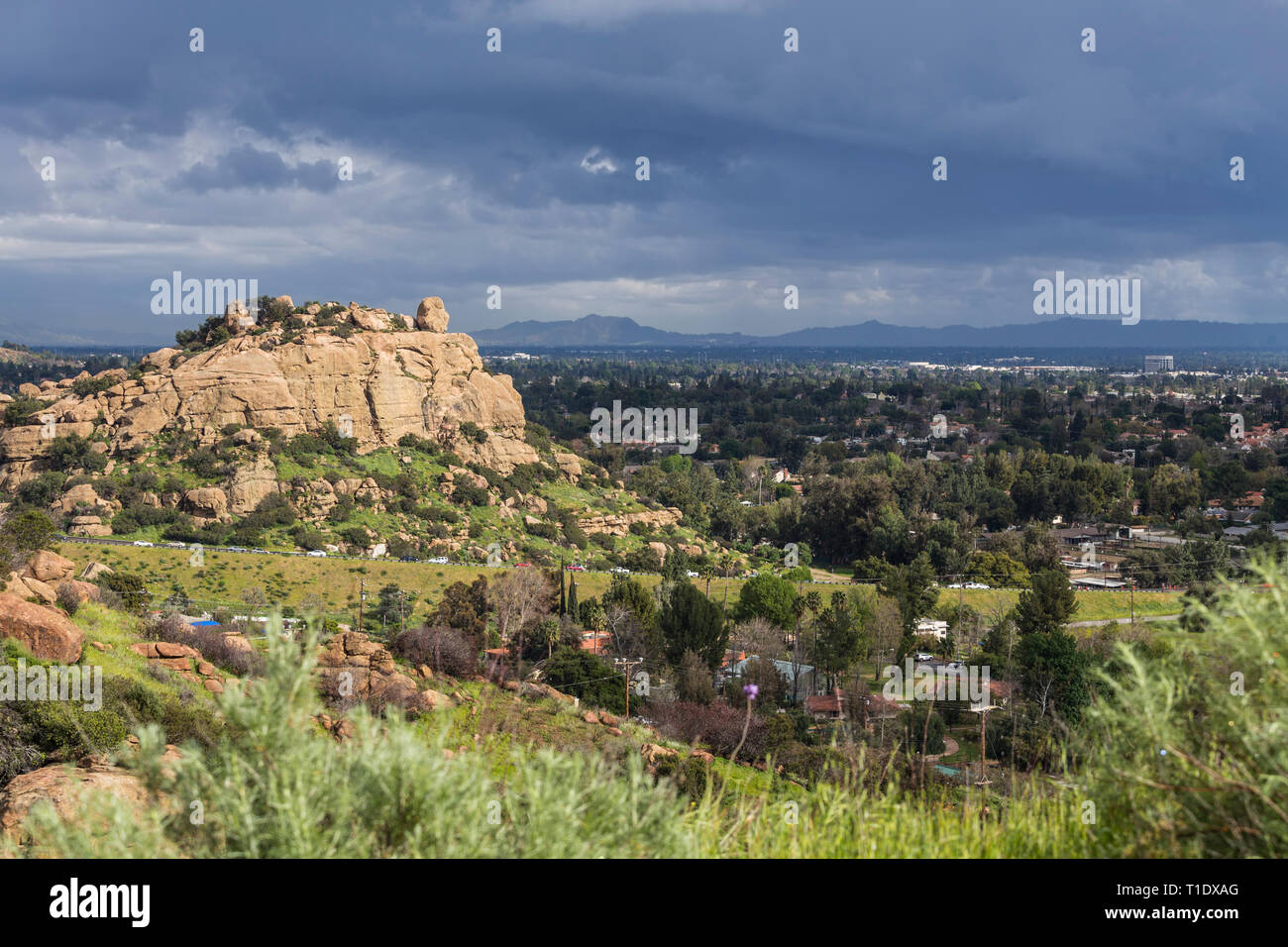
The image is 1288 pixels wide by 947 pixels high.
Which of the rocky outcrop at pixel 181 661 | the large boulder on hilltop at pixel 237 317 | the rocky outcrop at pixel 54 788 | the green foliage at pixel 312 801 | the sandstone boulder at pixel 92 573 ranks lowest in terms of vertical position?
the rocky outcrop at pixel 181 661

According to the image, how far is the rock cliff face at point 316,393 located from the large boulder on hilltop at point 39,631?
34676 mm

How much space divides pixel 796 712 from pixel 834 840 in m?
19.0

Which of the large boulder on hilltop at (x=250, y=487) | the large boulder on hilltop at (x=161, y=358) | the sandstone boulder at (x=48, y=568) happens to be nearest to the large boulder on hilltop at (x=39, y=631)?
the sandstone boulder at (x=48, y=568)

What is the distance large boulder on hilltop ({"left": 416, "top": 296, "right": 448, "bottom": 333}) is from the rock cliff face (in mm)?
60

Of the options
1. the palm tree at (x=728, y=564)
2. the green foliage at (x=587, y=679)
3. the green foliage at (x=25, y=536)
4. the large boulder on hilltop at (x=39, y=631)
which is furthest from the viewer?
the palm tree at (x=728, y=564)

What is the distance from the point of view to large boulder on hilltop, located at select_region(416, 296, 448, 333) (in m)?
56.1

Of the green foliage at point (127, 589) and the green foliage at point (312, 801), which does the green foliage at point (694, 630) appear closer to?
the green foliage at point (127, 589)

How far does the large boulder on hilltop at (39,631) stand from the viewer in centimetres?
1214

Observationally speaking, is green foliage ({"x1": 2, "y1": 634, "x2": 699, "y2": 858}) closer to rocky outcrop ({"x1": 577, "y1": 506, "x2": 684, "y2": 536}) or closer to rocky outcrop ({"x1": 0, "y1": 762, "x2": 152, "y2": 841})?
rocky outcrop ({"x1": 0, "y1": 762, "x2": 152, "y2": 841})

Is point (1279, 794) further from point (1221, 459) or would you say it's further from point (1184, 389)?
point (1184, 389)

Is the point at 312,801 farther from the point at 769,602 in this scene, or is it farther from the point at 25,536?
the point at 769,602

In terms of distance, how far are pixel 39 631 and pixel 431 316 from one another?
1792 inches
